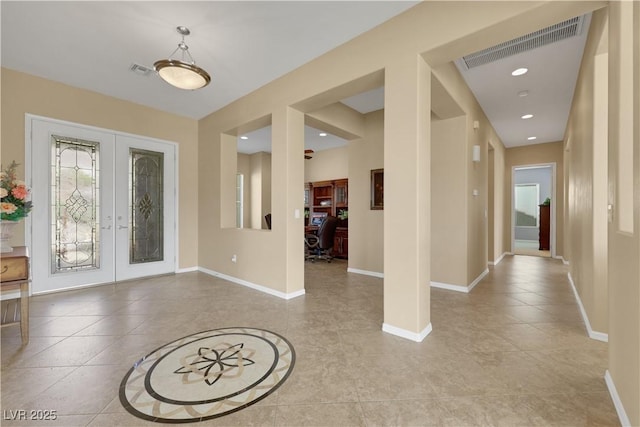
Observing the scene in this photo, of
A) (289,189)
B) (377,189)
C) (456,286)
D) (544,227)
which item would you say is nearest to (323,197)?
(377,189)

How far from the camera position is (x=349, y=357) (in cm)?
208

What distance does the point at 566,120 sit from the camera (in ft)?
17.0

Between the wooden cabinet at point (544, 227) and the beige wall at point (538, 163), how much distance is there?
1.17 meters

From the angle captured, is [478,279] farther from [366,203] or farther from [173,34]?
[173,34]

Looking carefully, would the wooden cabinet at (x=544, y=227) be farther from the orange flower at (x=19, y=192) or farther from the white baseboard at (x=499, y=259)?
the orange flower at (x=19, y=192)

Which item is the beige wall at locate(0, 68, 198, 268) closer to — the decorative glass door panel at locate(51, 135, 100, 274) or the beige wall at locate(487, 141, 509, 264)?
the decorative glass door panel at locate(51, 135, 100, 274)

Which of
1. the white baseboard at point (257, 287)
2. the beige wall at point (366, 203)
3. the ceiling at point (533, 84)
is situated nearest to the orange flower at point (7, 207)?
the white baseboard at point (257, 287)

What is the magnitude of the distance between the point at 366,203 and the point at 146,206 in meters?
3.98

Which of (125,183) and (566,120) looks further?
(566,120)

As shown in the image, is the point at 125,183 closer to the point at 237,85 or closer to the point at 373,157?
the point at 237,85

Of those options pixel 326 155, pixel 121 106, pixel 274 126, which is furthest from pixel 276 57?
pixel 326 155

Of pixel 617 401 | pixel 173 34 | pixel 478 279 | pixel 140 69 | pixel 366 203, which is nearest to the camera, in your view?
pixel 617 401

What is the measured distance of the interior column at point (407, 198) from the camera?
7.67ft

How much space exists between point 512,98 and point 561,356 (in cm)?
391
